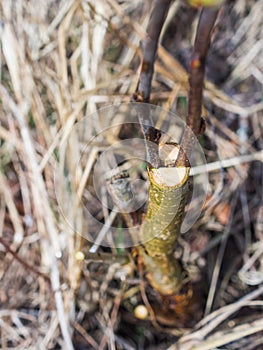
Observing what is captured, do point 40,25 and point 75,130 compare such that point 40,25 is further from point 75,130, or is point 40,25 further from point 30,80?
point 75,130

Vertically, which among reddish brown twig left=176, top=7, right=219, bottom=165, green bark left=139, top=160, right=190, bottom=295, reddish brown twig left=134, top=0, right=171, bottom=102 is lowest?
green bark left=139, top=160, right=190, bottom=295

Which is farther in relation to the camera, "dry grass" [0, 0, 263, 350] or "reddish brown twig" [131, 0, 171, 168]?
"dry grass" [0, 0, 263, 350]

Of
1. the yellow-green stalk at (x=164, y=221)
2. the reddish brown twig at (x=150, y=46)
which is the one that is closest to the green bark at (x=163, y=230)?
the yellow-green stalk at (x=164, y=221)

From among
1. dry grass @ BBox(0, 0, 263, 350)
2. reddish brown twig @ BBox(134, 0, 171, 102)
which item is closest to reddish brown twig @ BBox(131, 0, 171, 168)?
reddish brown twig @ BBox(134, 0, 171, 102)

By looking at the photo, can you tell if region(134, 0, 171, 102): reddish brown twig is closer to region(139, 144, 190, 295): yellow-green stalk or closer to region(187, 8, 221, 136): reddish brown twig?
region(187, 8, 221, 136): reddish brown twig

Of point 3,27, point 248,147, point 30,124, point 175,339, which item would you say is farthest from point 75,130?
point 175,339

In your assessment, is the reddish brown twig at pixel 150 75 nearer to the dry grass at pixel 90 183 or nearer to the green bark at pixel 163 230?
the green bark at pixel 163 230
